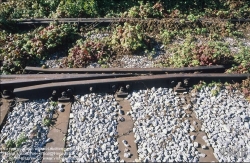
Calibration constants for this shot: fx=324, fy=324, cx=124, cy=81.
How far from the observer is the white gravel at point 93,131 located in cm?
636

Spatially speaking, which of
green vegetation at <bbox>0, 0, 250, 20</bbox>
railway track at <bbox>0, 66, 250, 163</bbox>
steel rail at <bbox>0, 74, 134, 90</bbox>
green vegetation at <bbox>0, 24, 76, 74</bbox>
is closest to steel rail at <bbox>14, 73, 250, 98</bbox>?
railway track at <bbox>0, 66, 250, 163</bbox>

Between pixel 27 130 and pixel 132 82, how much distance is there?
8.45ft

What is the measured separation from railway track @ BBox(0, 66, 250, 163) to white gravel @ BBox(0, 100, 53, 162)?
20 mm

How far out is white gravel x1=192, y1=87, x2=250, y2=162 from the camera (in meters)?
6.41

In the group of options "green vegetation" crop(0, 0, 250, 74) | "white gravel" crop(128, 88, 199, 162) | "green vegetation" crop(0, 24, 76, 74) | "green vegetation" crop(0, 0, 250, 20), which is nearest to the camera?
"white gravel" crop(128, 88, 199, 162)

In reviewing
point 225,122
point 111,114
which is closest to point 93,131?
point 111,114

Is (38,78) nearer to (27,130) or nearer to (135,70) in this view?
(27,130)

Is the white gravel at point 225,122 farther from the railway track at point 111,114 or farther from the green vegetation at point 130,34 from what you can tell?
the green vegetation at point 130,34

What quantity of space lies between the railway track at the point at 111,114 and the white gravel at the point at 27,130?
2 centimetres

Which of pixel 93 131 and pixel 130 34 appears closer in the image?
pixel 93 131

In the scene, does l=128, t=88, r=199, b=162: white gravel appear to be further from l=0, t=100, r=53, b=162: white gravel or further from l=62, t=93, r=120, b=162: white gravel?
l=0, t=100, r=53, b=162: white gravel

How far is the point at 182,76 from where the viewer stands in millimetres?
7621

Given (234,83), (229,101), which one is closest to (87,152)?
(229,101)

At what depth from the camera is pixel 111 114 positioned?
715 cm
